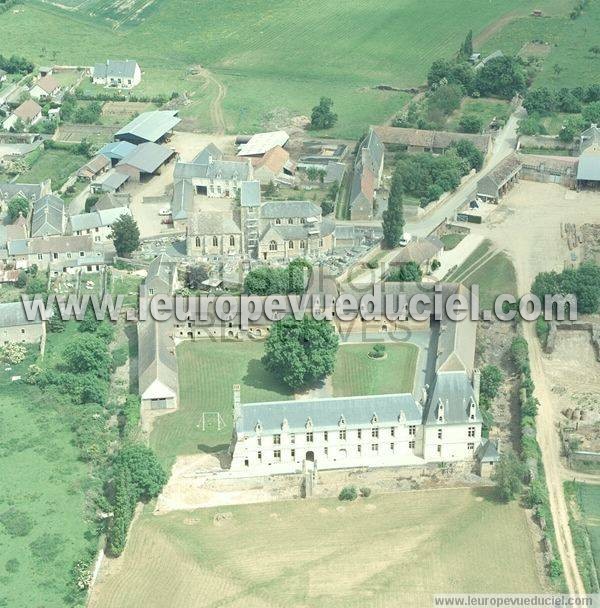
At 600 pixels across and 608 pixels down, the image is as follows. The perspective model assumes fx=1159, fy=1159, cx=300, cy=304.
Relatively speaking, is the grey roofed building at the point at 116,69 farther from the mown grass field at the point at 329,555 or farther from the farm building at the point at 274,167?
the mown grass field at the point at 329,555

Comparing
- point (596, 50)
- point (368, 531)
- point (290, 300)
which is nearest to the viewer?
point (368, 531)

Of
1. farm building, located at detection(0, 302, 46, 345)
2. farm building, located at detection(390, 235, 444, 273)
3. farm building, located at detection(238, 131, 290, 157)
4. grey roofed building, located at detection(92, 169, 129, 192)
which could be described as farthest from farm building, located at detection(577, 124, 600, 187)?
farm building, located at detection(0, 302, 46, 345)

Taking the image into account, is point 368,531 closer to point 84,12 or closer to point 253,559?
point 253,559

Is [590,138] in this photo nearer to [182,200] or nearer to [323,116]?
[323,116]

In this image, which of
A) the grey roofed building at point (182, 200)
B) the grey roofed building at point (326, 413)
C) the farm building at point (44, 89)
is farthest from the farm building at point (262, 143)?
the grey roofed building at point (326, 413)

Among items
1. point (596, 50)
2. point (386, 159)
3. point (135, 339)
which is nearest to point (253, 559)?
point (135, 339)

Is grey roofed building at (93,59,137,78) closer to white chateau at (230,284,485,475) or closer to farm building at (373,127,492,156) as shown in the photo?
farm building at (373,127,492,156)
